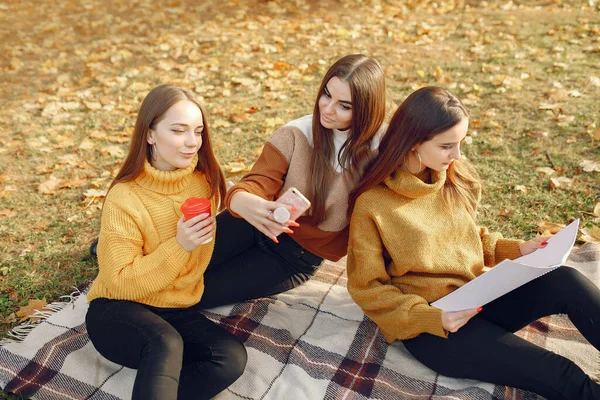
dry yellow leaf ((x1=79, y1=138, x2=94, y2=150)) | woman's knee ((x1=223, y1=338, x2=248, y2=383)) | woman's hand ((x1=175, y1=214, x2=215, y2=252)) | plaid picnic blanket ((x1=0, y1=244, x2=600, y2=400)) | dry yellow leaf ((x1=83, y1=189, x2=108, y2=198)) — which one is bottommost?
plaid picnic blanket ((x1=0, y1=244, x2=600, y2=400))

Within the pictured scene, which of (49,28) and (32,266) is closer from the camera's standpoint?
(32,266)

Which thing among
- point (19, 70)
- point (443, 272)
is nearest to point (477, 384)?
point (443, 272)

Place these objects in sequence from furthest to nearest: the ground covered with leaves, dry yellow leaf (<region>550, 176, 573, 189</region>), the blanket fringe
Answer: dry yellow leaf (<region>550, 176, 573, 189</region>) → the ground covered with leaves → the blanket fringe

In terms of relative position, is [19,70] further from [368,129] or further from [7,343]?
Answer: [368,129]

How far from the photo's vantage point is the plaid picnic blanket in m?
2.55

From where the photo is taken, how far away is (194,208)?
7.68 ft

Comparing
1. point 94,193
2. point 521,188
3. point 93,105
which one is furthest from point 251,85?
point 521,188

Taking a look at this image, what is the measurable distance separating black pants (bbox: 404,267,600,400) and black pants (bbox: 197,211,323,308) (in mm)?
796

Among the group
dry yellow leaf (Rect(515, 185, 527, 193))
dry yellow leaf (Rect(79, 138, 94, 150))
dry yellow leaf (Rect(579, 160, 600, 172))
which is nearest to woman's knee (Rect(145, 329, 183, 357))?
dry yellow leaf (Rect(515, 185, 527, 193))

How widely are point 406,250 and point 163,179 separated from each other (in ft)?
3.96

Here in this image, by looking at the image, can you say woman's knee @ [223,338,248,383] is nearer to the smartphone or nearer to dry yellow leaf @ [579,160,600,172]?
the smartphone

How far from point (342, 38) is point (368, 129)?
5256mm

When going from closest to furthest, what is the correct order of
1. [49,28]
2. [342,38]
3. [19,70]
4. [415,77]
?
[415,77], [19,70], [342,38], [49,28]

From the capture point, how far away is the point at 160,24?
8422mm
